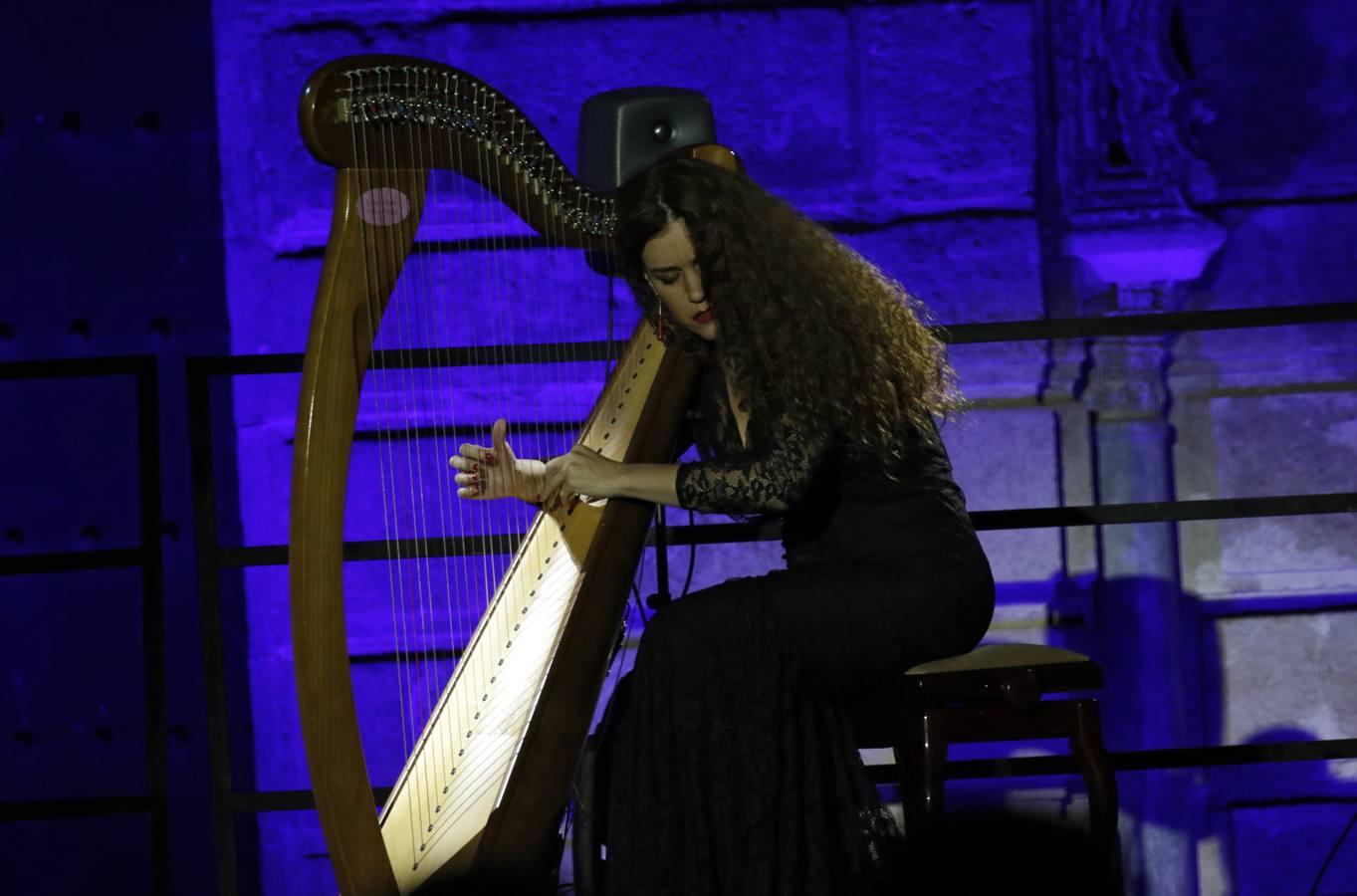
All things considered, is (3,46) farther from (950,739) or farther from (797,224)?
(950,739)

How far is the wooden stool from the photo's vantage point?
1648 mm

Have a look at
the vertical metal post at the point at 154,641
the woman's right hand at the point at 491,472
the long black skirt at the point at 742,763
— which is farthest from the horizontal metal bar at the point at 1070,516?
the long black skirt at the point at 742,763

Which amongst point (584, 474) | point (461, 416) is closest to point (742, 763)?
point (584, 474)

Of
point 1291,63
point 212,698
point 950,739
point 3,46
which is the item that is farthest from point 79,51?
point 1291,63

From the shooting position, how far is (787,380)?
1574mm

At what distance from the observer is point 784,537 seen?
68.0 inches

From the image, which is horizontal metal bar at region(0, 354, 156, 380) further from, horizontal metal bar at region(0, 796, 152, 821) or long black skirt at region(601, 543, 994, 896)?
long black skirt at region(601, 543, 994, 896)

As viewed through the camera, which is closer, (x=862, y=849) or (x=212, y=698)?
(x=862, y=849)

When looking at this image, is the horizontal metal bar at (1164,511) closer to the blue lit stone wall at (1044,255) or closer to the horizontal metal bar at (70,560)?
the blue lit stone wall at (1044,255)

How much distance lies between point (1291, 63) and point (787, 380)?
2058 millimetres

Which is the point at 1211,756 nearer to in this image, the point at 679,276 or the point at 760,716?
the point at 760,716

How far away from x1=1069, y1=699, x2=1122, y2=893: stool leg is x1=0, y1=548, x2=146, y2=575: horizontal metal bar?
Result: 5.02 feet

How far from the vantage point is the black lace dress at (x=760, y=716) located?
4.86ft

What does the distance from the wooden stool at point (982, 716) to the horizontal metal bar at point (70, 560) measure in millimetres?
1309
